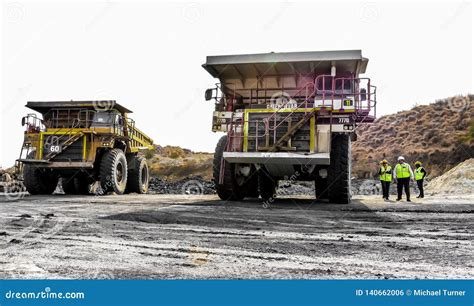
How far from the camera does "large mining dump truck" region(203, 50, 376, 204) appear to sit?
9.48m

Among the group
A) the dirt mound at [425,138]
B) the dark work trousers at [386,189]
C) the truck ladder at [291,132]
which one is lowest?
the dark work trousers at [386,189]

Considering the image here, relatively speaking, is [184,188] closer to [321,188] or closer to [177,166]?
[321,188]

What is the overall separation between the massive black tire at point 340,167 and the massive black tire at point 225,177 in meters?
2.10

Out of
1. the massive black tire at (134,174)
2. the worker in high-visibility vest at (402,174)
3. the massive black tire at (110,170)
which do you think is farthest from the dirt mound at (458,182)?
the massive black tire at (110,170)

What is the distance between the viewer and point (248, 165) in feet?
33.3

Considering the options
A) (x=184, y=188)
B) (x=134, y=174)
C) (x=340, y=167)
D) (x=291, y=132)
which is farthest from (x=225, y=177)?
(x=184, y=188)

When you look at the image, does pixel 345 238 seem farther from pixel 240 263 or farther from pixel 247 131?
pixel 247 131

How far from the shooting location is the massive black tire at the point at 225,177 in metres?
10.3

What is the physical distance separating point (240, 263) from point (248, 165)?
613cm

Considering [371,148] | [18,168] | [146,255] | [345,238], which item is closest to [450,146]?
[371,148]

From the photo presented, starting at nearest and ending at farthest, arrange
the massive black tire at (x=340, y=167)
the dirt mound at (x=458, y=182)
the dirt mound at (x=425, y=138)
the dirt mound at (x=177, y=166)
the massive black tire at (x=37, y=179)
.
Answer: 1. the massive black tire at (x=340, y=167)
2. the massive black tire at (x=37, y=179)
3. the dirt mound at (x=458, y=182)
4. the dirt mound at (x=425, y=138)
5. the dirt mound at (x=177, y=166)

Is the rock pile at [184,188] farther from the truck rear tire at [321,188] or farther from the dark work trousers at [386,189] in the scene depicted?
the truck rear tire at [321,188]

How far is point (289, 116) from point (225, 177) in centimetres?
197

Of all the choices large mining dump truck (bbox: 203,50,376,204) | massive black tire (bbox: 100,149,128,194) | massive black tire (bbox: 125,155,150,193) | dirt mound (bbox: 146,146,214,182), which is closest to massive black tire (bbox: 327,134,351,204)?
large mining dump truck (bbox: 203,50,376,204)
